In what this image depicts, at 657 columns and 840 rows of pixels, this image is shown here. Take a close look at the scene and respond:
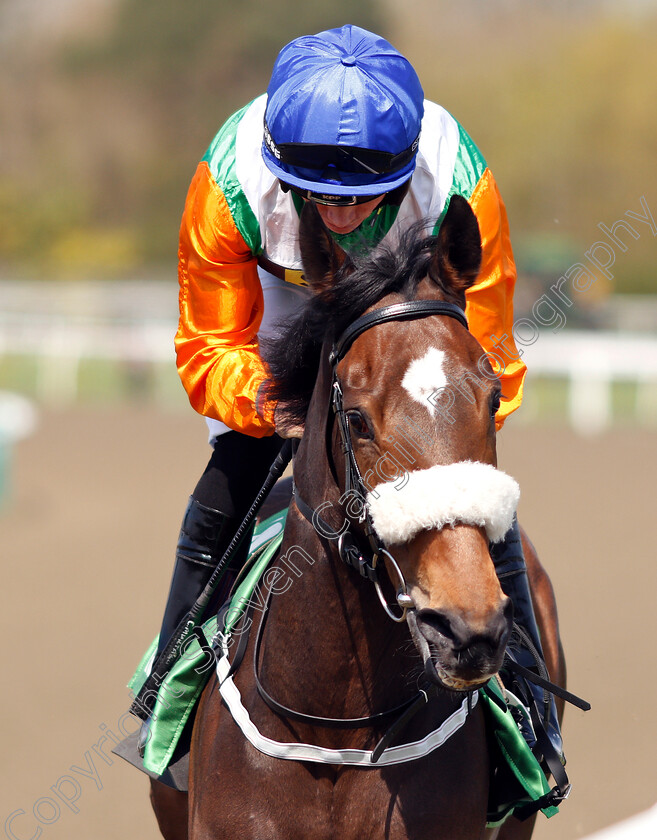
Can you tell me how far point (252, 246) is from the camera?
9.28 ft

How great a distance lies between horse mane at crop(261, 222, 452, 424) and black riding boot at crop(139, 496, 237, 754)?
0.73 m

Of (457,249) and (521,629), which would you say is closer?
(457,249)

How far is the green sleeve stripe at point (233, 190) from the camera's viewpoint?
9.16 feet

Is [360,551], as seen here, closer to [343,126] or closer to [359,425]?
[359,425]

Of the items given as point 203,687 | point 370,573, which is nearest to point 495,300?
point 370,573

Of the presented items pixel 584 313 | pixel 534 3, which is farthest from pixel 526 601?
pixel 534 3

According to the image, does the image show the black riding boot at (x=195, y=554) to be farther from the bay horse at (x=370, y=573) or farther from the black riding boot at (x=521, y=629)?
the black riding boot at (x=521, y=629)

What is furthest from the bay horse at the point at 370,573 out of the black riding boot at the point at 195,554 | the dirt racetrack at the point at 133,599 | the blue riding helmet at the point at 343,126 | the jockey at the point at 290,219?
the dirt racetrack at the point at 133,599

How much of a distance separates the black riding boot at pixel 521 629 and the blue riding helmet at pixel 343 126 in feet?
3.20

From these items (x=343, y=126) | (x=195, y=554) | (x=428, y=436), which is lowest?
(x=195, y=554)

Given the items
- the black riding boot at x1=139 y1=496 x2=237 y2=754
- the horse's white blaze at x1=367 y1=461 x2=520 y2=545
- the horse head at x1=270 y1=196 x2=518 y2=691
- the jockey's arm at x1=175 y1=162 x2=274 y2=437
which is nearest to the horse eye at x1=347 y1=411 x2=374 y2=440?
the horse head at x1=270 y1=196 x2=518 y2=691

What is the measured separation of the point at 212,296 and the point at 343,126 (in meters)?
0.60

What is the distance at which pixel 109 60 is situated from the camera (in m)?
42.3

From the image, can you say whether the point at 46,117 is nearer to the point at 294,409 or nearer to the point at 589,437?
the point at 589,437
